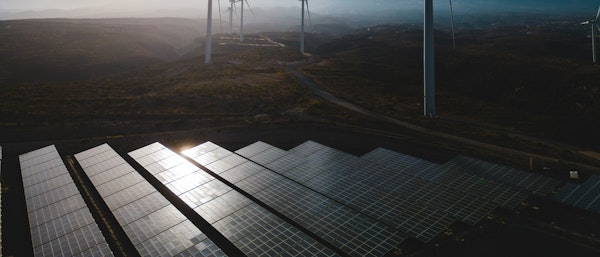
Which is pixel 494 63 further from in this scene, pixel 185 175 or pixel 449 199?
pixel 185 175

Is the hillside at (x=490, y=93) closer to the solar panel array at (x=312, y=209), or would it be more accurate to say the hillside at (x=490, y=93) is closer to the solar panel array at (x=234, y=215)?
the solar panel array at (x=312, y=209)

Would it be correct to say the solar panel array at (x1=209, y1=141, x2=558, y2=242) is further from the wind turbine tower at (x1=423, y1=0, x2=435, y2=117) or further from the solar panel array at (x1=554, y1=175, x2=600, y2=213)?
the wind turbine tower at (x1=423, y1=0, x2=435, y2=117)

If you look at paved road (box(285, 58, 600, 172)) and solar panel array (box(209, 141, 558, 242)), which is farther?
paved road (box(285, 58, 600, 172))

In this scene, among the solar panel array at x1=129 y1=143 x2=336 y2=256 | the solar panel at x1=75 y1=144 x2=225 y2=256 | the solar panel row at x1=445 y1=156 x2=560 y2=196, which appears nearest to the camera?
the solar panel array at x1=129 y1=143 x2=336 y2=256

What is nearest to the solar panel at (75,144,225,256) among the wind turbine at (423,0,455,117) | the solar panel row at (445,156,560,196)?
the solar panel row at (445,156,560,196)

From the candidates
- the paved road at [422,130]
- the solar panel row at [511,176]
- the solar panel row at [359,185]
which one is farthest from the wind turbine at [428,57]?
the solar panel row at [359,185]

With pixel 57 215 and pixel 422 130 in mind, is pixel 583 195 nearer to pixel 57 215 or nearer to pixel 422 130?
pixel 422 130

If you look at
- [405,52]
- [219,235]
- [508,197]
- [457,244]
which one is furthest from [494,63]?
[219,235]
